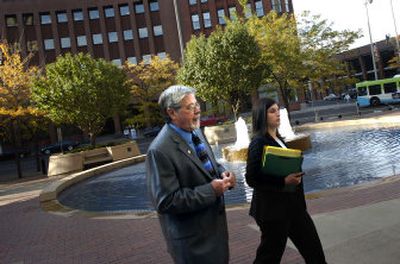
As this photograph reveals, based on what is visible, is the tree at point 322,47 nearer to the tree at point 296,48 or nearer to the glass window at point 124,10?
the tree at point 296,48

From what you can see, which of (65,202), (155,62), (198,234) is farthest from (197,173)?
(155,62)

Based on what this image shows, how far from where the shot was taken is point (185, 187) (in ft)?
9.40

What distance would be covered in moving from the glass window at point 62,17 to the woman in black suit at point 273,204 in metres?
56.6

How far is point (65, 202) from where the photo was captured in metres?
12.1

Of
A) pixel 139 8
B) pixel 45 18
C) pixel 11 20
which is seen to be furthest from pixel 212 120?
pixel 11 20

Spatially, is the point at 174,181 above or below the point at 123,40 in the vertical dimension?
below

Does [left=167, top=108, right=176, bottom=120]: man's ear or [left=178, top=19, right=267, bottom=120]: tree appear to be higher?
[left=178, top=19, right=267, bottom=120]: tree

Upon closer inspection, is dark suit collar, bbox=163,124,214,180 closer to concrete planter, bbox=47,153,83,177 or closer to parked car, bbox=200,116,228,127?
concrete planter, bbox=47,153,83,177

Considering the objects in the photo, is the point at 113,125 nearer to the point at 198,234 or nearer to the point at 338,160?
the point at 338,160

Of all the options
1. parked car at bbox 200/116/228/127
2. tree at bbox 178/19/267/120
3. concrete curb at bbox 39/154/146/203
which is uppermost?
tree at bbox 178/19/267/120

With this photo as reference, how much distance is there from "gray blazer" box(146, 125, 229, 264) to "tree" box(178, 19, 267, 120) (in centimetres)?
2072

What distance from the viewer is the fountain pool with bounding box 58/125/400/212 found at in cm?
988

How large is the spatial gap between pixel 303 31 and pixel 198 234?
30878 millimetres

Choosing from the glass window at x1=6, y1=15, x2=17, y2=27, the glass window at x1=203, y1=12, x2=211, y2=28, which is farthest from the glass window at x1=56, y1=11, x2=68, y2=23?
the glass window at x1=203, y1=12, x2=211, y2=28
